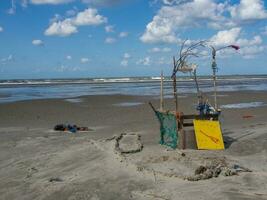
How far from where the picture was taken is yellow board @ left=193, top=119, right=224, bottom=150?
39.5 feet

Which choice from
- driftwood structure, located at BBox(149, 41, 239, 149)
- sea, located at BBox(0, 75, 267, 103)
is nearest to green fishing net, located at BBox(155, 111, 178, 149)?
driftwood structure, located at BBox(149, 41, 239, 149)

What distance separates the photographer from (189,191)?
8.08 m

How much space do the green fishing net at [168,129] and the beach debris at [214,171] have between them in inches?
109

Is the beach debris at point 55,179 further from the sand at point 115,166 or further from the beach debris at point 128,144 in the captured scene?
the beach debris at point 128,144

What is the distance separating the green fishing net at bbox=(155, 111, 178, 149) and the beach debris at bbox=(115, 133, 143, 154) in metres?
0.71

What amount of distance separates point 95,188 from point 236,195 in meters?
2.71

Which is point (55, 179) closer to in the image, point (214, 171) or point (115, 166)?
point (115, 166)

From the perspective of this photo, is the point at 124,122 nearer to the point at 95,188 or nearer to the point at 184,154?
the point at 184,154

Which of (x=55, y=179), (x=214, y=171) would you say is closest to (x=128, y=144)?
(x=55, y=179)

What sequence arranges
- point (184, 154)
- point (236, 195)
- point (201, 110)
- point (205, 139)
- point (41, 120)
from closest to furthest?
point (236, 195), point (184, 154), point (205, 139), point (201, 110), point (41, 120)

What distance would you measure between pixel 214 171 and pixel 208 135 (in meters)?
3.17

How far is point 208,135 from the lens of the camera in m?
12.1

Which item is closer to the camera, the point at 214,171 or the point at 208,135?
the point at 214,171

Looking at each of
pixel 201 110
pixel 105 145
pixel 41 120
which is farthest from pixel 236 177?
pixel 41 120
